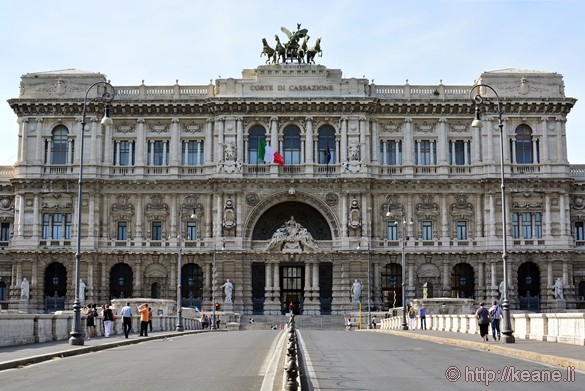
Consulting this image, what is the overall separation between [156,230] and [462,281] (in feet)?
97.7

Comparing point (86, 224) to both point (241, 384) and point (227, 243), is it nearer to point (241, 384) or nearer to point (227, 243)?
point (227, 243)

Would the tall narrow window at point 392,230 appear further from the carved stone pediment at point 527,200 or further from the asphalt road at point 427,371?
the asphalt road at point 427,371

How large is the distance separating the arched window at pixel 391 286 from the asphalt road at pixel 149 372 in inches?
2042

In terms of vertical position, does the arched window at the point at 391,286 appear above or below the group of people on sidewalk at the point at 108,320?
above

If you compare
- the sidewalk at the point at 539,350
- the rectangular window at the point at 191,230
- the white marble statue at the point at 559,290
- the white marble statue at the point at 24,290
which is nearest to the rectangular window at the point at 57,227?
the white marble statue at the point at 24,290

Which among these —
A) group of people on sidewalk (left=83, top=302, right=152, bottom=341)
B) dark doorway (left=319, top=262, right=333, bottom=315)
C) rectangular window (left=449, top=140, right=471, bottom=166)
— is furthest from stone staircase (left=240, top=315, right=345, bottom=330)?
group of people on sidewalk (left=83, top=302, right=152, bottom=341)

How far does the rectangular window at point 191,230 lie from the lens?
294 ft

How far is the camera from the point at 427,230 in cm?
8938

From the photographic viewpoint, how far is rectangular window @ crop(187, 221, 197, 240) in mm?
89500

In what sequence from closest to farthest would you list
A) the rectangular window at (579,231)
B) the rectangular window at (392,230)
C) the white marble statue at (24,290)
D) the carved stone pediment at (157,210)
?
the white marble statue at (24,290) < the rectangular window at (392,230) < the carved stone pediment at (157,210) < the rectangular window at (579,231)

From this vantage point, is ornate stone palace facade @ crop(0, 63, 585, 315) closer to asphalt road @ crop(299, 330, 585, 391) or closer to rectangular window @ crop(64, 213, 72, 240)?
rectangular window @ crop(64, 213, 72, 240)

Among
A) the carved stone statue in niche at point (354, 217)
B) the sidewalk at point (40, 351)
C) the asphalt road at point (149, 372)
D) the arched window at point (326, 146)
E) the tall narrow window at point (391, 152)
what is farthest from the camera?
the tall narrow window at point (391, 152)

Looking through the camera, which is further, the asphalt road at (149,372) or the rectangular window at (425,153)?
the rectangular window at (425,153)

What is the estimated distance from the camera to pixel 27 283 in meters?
87.0
